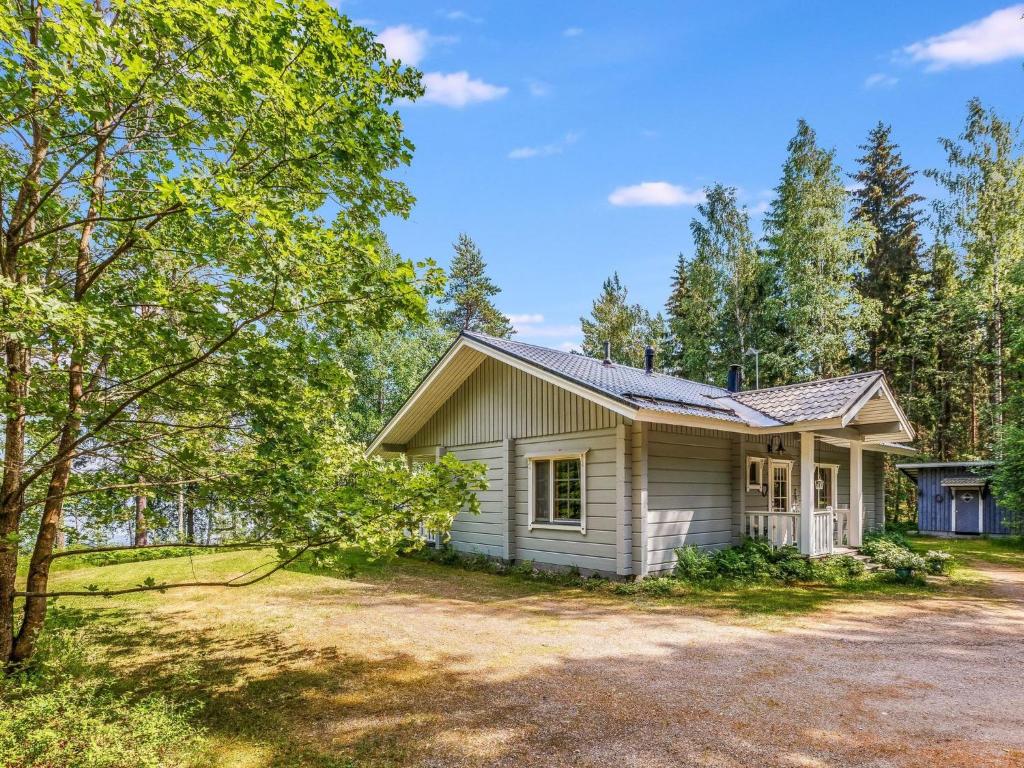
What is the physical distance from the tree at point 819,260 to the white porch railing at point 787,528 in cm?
1190

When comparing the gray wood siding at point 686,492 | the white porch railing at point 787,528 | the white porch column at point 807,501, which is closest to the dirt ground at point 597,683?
the gray wood siding at point 686,492

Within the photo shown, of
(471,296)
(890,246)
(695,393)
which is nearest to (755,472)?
(695,393)

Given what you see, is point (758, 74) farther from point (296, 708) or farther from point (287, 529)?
point (296, 708)

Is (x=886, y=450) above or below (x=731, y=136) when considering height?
below

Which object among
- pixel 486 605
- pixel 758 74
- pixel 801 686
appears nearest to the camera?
pixel 801 686

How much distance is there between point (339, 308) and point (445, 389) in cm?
826

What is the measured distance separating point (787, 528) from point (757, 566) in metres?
1.14

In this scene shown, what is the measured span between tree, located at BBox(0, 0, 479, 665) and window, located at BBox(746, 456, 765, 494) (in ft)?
26.5

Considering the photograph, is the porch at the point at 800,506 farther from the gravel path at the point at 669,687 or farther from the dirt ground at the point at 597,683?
the gravel path at the point at 669,687

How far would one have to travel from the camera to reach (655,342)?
31.1m

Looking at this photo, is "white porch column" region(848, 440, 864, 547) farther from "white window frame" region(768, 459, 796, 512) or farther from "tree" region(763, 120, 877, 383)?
"tree" region(763, 120, 877, 383)

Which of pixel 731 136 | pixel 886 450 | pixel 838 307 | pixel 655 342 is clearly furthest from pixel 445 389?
pixel 655 342

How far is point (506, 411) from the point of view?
10602 millimetres

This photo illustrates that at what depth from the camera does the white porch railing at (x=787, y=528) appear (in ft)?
31.9
